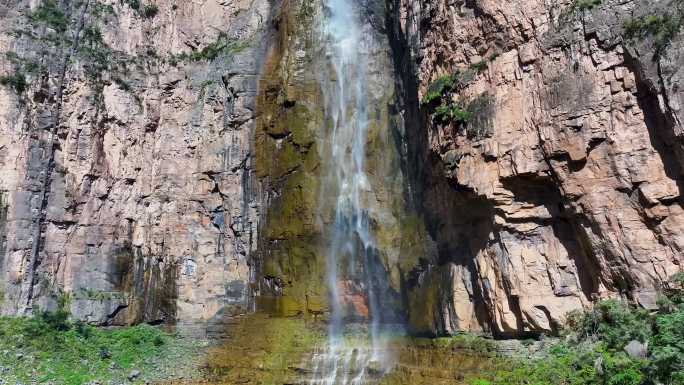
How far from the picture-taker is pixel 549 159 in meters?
16.7

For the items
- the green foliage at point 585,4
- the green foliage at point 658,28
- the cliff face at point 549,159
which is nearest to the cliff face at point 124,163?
the cliff face at point 549,159

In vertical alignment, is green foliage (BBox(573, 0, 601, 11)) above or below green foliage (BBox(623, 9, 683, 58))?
above

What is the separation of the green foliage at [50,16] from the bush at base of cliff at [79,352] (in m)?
14.4

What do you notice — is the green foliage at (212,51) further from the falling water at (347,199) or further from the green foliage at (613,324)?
the green foliage at (613,324)

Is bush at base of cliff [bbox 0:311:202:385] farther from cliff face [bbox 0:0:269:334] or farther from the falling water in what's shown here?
the falling water

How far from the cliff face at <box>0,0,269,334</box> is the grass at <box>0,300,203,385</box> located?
3.50ft

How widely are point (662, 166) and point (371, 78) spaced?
51.1 ft

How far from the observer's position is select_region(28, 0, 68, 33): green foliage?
27502 millimetres

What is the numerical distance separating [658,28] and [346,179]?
14515 mm

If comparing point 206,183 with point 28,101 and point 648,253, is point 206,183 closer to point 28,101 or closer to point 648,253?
point 28,101

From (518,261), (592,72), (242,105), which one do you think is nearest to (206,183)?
(242,105)

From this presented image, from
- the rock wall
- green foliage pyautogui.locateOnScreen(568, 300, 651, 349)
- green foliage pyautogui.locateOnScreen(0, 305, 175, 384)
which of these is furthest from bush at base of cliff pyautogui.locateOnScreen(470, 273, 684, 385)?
green foliage pyautogui.locateOnScreen(0, 305, 175, 384)

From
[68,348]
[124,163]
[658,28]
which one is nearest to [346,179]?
[124,163]

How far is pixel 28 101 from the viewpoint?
25422 millimetres
